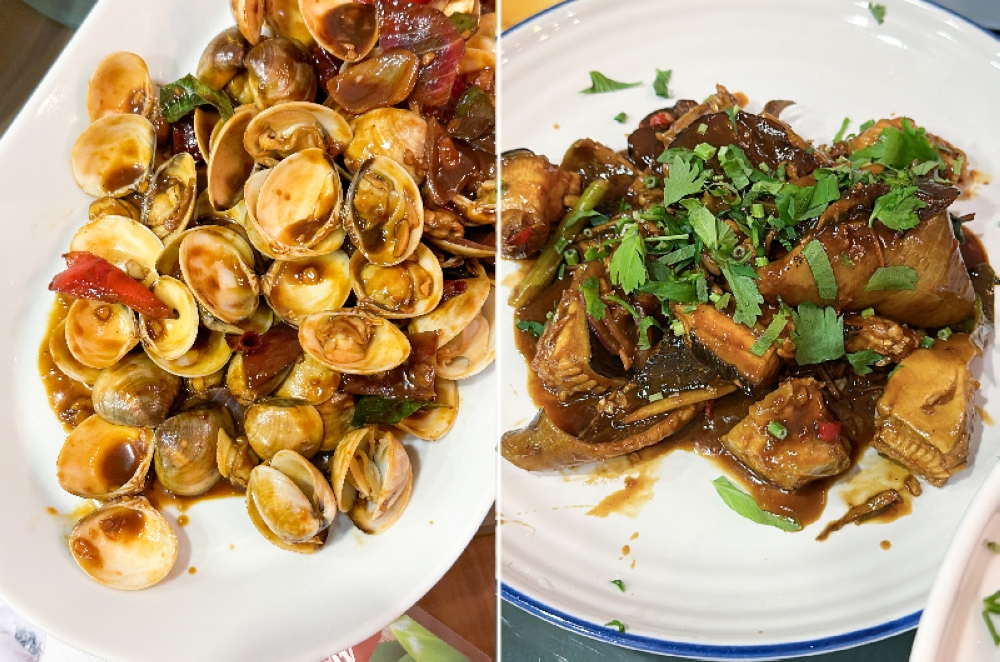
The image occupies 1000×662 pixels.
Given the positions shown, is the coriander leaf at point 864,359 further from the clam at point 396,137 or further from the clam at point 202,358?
the clam at point 202,358

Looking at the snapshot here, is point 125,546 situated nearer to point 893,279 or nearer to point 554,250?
point 554,250

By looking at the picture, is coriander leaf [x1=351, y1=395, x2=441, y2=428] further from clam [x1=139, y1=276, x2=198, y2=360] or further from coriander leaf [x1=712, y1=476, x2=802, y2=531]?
coriander leaf [x1=712, y1=476, x2=802, y2=531]

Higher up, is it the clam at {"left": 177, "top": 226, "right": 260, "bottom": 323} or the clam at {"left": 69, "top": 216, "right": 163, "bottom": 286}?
the clam at {"left": 177, "top": 226, "right": 260, "bottom": 323}

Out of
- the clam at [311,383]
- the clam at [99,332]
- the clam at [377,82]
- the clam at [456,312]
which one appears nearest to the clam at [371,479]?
the clam at [311,383]

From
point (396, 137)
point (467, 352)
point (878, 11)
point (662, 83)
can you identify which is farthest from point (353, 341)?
point (878, 11)

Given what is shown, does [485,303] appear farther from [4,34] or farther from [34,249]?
[4,34]

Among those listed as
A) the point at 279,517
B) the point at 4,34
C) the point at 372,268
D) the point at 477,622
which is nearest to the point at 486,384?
the point at 372,268

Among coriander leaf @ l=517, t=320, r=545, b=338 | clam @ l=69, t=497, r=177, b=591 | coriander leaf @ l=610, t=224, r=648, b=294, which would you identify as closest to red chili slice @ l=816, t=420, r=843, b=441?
coriander leaf @ l=610, t=224, r=648, b=294
